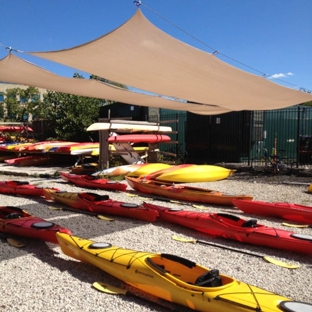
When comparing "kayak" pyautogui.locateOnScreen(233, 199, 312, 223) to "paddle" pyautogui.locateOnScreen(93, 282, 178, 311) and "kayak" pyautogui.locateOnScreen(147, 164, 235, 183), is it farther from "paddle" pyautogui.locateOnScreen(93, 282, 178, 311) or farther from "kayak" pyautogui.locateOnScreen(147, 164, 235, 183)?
"paddle" pyautogui.locateOnScreen(93, 282, 178, 311)

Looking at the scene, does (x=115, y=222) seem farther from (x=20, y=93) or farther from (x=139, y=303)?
(x=20, y=93)

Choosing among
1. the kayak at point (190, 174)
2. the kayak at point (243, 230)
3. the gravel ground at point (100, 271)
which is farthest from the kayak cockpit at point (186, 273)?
the kayak at point (190, 174)

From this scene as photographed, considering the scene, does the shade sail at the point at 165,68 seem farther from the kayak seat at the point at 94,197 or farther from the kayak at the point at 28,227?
the kayak at the point at 28,227

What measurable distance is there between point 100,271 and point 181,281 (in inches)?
46.3

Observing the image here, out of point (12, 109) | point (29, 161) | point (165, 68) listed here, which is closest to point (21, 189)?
point (165, 68)

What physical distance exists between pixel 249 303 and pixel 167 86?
4.62m

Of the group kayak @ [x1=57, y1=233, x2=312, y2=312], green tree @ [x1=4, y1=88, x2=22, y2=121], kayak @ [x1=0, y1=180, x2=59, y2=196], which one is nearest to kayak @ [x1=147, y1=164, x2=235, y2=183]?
kayak @ [x1=0, y1=180, x2=59, y2=196]

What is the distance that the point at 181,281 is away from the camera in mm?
2768

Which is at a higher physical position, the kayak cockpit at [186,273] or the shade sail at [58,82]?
the shade sail at [58,82]

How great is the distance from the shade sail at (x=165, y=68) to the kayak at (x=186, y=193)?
199cm

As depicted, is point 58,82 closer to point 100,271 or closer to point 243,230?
point 100,271

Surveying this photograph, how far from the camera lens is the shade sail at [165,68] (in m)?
4.61

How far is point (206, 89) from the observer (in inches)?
252

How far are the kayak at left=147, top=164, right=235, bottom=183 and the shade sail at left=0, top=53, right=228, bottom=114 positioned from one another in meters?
2.05
